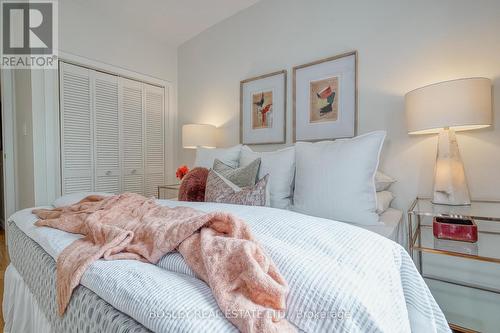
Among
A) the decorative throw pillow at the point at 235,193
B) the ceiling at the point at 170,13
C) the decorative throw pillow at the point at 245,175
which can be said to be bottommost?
the decorative throw pillow at the point at 235,193

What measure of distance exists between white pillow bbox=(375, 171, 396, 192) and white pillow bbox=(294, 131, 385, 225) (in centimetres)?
32

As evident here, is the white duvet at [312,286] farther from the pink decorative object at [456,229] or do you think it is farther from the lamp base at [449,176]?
the lamp base at [449,176]

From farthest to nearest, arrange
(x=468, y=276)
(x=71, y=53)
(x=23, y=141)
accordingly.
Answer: (x=23, y=141)
(x=71, y=53)
(x=468, y=276)

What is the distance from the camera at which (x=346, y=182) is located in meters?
1.31

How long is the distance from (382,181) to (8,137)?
12.7 ft

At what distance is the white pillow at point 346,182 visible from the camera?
1.30 m

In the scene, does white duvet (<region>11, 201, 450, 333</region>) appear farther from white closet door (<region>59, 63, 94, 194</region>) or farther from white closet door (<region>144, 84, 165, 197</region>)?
white closet door (<region>144, 84, 165, 197</region>)

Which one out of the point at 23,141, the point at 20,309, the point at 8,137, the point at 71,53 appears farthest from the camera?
the point at 8,137

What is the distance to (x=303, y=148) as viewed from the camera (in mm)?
1570

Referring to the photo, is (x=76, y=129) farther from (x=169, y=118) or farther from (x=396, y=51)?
(x=396, y=51)

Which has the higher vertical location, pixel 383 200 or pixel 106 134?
pixel 106 134

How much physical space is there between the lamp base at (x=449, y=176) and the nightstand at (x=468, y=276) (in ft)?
0.16

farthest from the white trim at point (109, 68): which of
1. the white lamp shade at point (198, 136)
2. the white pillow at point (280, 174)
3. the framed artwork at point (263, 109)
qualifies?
the white pillow at point (280, 174)

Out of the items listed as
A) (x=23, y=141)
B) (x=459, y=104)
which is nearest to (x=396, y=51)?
(x=459, y=104)
